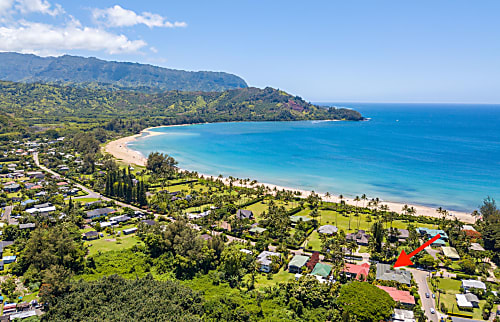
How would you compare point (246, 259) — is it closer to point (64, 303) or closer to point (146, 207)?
point (64, 303)

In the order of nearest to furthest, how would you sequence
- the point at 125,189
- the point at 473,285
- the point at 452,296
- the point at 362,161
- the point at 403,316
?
1. the point at 403,316
2. the point at 452,296
3. the point at 473,285
4. the point at 125,189
5. the point at 362,161

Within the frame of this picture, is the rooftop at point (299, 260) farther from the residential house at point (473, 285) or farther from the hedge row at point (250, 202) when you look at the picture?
the hedge row at point (250, 202)

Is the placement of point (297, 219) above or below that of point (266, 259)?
above

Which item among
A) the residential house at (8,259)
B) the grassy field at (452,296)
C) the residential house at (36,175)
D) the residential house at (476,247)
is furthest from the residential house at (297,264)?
the residential house at (36,175)

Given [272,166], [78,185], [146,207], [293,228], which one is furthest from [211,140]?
[293,228]

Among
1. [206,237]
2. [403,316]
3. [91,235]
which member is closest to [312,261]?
[403,316]

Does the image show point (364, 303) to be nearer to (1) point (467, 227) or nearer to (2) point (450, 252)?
(2) point (450, 252)
